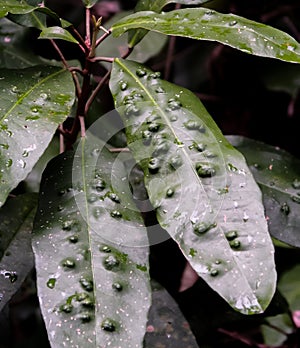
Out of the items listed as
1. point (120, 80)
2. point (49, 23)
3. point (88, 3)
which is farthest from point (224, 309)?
point (49, 23)

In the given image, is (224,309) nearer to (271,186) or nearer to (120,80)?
(271,186)

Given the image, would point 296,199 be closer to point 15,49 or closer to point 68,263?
point 68,263

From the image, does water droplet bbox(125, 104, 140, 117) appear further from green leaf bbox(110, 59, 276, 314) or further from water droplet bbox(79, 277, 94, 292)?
water droplet bbox(79, 277, 94, 292)

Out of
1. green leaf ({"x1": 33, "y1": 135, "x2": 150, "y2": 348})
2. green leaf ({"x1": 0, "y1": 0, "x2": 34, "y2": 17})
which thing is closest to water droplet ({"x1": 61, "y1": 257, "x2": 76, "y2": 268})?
green leaf ({"x1": 33, "y1": 135, "x2": 150, "y2": 348})

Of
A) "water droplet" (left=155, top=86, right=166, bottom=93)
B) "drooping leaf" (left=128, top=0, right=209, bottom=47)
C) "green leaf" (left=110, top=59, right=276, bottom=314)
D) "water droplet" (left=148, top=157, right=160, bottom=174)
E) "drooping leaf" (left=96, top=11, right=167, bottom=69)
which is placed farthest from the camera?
"drooping leaf" (left=96, top=11, right=167, bottom=69)

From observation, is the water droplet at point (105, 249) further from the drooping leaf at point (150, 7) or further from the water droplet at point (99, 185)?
the drooping leaf at point (150, 7)

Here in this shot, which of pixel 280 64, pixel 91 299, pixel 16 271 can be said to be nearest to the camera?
pixel 91 299

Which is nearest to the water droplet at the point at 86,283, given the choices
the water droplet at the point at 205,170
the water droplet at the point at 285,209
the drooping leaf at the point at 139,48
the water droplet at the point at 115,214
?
the water droplet at the point at 115,214
